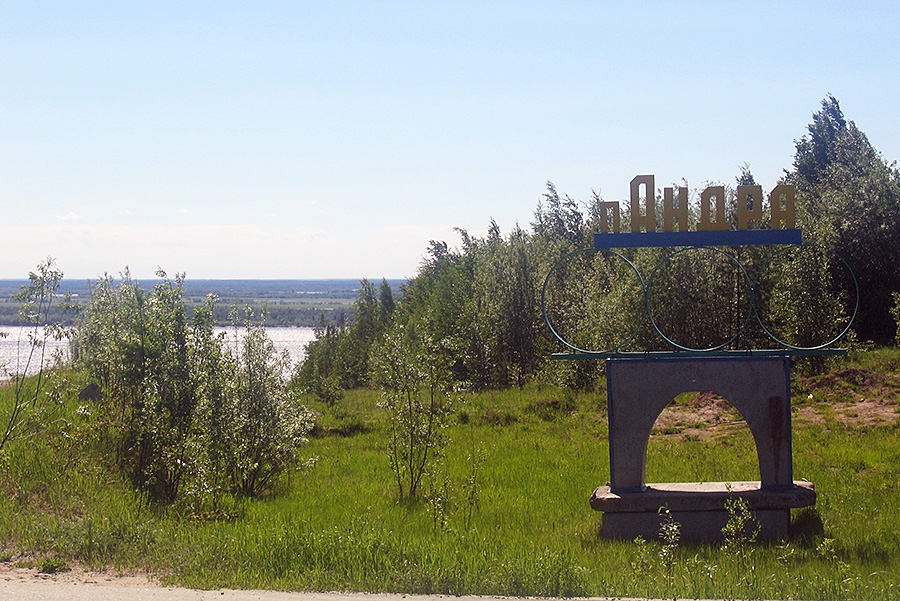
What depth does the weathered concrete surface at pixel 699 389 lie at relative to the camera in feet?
32.9

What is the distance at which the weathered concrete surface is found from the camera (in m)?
10.0

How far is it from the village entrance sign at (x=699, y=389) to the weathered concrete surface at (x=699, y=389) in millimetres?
12

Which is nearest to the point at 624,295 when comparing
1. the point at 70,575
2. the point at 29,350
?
the point at 70,575

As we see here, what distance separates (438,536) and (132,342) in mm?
4654

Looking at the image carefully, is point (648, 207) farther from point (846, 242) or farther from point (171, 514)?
point (846, 242)

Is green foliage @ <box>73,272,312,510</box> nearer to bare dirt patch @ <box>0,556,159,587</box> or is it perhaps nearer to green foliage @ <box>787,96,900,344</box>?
bare dirt patch @ <box>0,556,159,587</box>

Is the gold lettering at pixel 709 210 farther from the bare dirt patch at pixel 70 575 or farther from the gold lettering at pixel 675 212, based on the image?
the bare dirt patch at pixel 70 575

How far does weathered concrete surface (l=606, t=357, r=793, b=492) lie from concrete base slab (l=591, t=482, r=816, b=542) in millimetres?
271

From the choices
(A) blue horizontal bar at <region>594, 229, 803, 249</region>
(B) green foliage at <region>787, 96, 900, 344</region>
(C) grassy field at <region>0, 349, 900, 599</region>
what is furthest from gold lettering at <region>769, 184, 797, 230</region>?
(B) green foliage at <region>787, 96, 900, 344</region>

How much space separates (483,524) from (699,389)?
3074 mm

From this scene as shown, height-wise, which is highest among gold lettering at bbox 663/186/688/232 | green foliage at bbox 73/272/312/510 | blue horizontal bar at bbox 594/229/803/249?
gold lettering at bbox 663/186/688/232

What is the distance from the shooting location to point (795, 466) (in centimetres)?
1378

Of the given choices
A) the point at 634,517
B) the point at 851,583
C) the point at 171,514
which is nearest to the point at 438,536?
the point at 634,517

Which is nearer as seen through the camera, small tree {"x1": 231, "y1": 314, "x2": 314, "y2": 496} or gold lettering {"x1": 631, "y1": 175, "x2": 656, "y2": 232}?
gold lettering {"x1": 631, "y1": 175, "x2": 656, "y2": 232}
